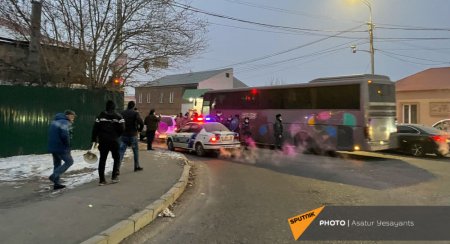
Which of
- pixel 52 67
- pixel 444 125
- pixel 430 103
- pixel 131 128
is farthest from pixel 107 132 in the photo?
pixel 430 103

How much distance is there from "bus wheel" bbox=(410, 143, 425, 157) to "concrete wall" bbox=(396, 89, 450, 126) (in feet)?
52.6

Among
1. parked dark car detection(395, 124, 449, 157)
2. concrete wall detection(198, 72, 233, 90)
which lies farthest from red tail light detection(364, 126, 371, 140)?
concrete wall detection(198, 72, 233, 90)

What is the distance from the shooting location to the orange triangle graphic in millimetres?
6695

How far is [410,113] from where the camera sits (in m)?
34.7

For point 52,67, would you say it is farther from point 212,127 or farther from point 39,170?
point 212,127

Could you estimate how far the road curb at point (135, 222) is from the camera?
18.9ft

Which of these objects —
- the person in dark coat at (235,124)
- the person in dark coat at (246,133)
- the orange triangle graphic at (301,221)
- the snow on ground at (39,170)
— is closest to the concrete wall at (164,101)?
the person in dark coat at (235,124)

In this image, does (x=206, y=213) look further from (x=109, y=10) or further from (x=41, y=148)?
(x=109, y=10)

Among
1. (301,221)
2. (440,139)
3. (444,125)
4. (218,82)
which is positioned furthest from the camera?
(218,82)

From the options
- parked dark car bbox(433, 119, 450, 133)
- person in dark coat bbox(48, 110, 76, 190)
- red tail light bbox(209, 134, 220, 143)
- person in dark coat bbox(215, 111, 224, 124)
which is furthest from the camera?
person in dark coat bbox(215, 111, 224, 124)

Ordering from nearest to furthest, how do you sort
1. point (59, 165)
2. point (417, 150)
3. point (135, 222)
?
point (135, 222)
point (59, 165)
point (417, 150)

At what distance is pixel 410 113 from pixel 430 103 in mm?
1922

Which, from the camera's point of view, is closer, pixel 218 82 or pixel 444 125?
pixel 444 125

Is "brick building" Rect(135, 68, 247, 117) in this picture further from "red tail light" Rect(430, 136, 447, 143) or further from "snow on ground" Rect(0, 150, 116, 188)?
"snow on ground" Rect(0, 150, 116, 188)
